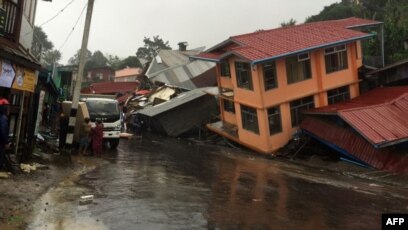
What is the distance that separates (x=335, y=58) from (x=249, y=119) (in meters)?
6.13

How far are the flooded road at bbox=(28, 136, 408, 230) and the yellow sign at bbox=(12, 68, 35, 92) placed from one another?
2.98 metres

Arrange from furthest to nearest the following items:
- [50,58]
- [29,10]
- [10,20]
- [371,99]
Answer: [50,58] → [371,99] → [29,10] → [10,20]

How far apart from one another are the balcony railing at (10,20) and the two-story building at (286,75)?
1201 cm

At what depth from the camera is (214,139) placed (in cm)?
3056

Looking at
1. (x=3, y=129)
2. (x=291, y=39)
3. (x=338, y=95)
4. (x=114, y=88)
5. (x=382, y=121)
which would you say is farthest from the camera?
(x=114, y=88)

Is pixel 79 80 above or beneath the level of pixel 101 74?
beneath

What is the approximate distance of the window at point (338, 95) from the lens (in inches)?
1007

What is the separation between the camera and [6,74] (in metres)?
11.3

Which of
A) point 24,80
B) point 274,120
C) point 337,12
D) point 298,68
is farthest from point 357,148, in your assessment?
point 337,12

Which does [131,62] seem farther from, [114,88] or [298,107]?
[298,107]

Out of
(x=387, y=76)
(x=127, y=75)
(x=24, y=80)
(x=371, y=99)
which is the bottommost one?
(x=24, y=80)

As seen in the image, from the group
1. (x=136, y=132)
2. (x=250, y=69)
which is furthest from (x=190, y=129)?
(x=250, y=69)

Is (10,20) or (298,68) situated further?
(298,68)

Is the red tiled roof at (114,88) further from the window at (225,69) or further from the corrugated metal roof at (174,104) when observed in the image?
the window at (225,69)
